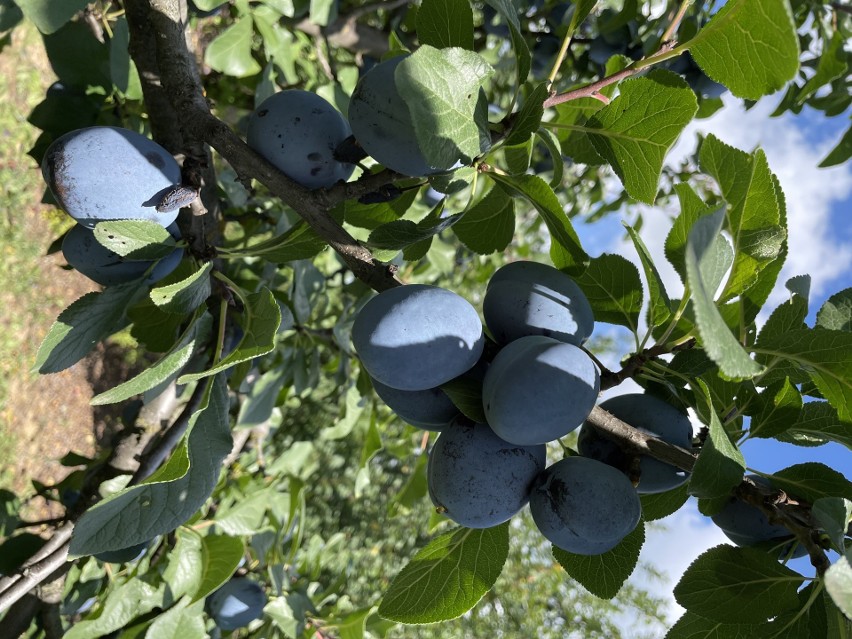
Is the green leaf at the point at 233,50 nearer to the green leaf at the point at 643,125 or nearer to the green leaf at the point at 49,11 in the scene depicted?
the green leaf at the point at 49,11

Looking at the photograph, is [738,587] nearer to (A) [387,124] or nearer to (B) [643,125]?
(B) [643,125]

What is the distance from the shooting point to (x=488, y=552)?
0.96 metres

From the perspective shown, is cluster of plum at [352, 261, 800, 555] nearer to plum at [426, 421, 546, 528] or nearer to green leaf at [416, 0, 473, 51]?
plum at [426, 421, 546, 528]

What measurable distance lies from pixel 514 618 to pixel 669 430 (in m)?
5.24

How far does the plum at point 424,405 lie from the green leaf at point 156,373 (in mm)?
255

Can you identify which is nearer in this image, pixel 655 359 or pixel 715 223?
pixel 715 223

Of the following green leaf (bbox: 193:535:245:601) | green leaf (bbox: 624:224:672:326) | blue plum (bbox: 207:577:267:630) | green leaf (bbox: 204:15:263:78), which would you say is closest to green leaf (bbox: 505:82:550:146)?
green leaf (bbox: 624:224:672:326)

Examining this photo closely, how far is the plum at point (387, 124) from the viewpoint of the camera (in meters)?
0.76

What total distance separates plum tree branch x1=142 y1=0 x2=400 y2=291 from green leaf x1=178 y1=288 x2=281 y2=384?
118 millimetres

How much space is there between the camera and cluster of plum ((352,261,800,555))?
74cm

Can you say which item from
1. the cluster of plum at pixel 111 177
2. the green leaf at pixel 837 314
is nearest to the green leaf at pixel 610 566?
the green leaf at pixel 837 314

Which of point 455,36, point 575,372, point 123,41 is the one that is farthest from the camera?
point 123,41

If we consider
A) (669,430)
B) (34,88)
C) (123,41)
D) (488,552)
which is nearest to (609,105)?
(669,430)

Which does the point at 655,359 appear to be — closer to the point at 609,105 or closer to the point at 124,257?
the point at 609,105
